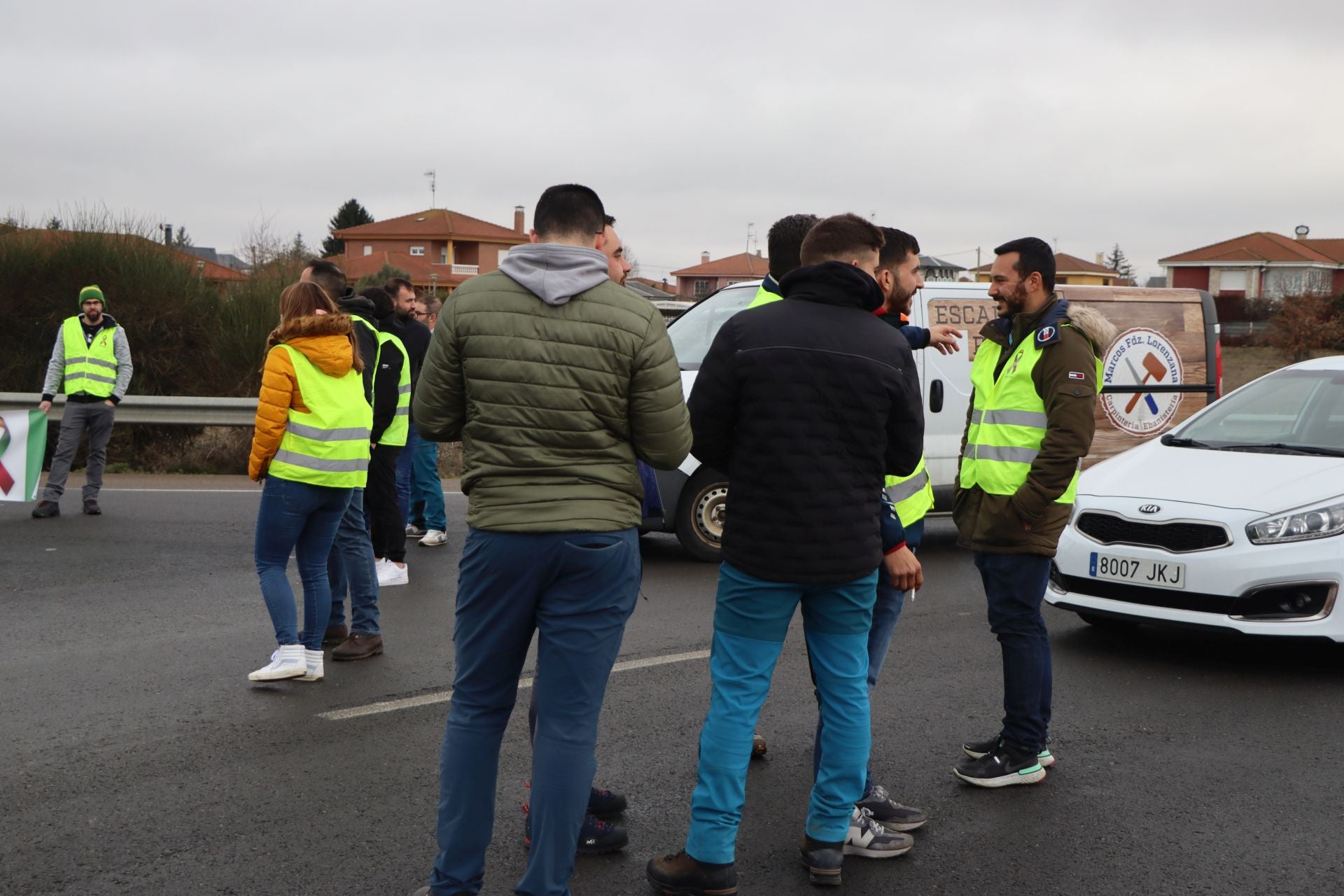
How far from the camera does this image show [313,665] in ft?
19.6

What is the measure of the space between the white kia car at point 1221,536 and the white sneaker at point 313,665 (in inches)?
152

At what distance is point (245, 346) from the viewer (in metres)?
16.6

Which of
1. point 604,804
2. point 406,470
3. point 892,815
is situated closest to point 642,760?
point 604,804

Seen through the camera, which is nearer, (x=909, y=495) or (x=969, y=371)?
(x=909, y=495)

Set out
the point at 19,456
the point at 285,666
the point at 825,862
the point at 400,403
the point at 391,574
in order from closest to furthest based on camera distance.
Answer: the point at 825,862
the point at 285,666
the point at 400,403
the point at 391,574
the point at 19,456

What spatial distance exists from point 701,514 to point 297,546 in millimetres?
3702

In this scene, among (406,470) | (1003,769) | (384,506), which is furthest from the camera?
(406,470)

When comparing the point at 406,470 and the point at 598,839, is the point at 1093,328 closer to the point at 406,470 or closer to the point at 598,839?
the point at 598,839

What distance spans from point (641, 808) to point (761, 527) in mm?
1323

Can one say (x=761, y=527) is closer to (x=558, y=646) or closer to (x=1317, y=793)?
(x=558, y=646)

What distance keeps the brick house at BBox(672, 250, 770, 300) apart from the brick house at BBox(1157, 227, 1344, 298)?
31.6 meters

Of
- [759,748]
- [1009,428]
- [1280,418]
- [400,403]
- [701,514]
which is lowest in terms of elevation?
[759,748]

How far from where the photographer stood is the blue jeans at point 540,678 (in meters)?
3.36

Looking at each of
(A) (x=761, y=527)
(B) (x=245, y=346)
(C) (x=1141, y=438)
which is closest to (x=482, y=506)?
(A) (x=761, y=527)
